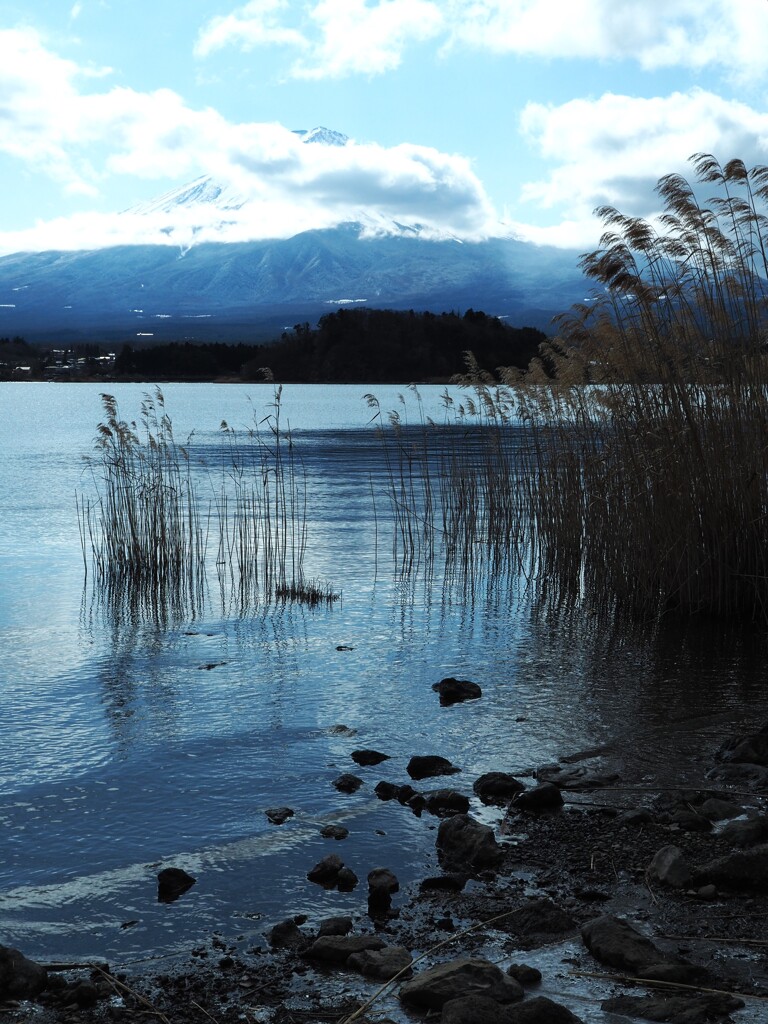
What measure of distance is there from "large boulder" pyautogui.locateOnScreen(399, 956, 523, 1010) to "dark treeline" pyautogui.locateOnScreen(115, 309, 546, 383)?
195 feet

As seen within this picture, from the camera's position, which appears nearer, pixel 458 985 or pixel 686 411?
pixel 458 985

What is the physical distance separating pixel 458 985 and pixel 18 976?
1.66m

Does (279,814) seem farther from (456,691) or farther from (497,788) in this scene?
(456,691)

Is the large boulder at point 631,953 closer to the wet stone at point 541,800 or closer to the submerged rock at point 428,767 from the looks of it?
the wet stone at point 541,800

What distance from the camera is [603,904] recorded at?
484cm

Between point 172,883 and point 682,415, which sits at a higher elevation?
point 682,415

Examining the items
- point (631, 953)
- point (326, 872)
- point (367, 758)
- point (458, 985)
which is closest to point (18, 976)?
point (326, 872)

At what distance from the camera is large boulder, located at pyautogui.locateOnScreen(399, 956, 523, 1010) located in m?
3.93

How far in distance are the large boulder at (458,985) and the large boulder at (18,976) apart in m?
1.39

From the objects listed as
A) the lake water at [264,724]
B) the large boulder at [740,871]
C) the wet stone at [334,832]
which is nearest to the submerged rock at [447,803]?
the lake water at [264,724]

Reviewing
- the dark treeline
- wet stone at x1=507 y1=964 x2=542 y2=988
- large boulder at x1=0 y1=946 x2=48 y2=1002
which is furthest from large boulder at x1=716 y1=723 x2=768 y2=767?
the dark treeline

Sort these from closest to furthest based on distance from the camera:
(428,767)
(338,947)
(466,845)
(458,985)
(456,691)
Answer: (458,985) → (338,947) → (466,845) → (428,767) → (456,691)

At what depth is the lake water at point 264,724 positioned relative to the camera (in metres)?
5.17

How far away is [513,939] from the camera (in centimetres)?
452
